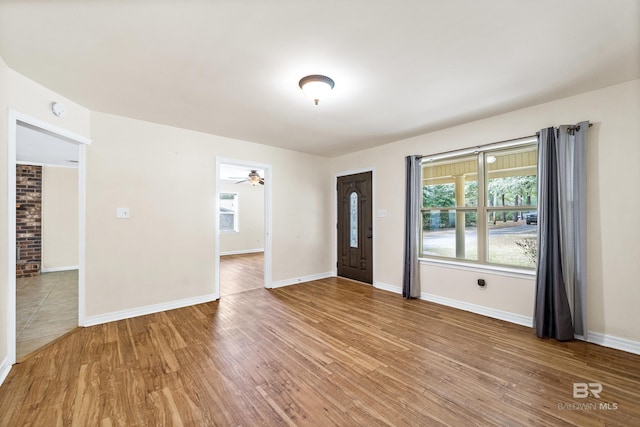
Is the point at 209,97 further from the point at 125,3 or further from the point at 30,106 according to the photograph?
the point at 30,106

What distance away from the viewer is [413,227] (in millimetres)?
4148

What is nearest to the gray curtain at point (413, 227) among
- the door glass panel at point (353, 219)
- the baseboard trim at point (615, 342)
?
the door glass panel at point (353, 219)

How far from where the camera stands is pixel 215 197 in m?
4.16

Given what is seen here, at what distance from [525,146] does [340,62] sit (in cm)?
267

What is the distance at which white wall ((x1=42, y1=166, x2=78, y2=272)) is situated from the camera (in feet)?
19.3

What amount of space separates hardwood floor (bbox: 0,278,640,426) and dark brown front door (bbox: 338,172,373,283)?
Answer: 190 cm

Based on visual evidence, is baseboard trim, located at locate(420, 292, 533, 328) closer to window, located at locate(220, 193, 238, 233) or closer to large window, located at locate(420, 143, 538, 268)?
large window, located at locate(420, 143, 538, 268)

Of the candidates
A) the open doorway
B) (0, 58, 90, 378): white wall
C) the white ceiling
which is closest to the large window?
the white ceiling

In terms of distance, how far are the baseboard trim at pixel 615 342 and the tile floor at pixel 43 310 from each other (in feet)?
18.4

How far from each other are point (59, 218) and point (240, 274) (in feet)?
14.5

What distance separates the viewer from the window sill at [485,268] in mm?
3147

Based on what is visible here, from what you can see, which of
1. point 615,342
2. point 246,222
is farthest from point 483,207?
point 246,222

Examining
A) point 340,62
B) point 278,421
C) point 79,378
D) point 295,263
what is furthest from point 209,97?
point 295,263

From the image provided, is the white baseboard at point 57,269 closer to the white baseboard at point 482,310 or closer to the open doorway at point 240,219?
the open doorway at point 240,219
